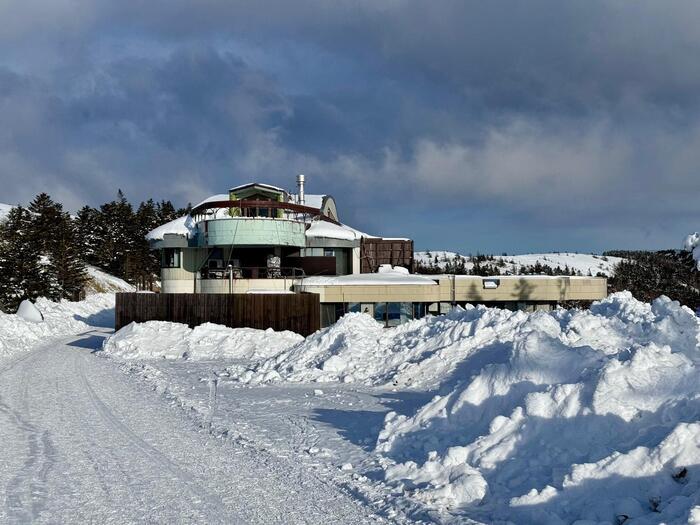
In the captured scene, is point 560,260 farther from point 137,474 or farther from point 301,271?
point 137,474

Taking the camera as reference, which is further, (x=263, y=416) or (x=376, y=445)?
(x=263, y=416)

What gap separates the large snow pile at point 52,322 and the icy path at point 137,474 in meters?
12.8

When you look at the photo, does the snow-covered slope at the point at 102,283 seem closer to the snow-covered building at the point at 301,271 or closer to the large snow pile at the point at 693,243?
the snow-covered building at the point at 301,271

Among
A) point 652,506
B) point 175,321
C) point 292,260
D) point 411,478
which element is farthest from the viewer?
point 292,260

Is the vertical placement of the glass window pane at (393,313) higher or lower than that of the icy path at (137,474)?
higher

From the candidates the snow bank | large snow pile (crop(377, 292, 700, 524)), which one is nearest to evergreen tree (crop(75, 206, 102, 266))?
the snow bank

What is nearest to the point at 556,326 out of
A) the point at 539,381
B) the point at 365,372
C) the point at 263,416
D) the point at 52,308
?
the point at 365,372

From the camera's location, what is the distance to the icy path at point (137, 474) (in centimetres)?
712

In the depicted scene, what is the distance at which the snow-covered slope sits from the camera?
64594mm

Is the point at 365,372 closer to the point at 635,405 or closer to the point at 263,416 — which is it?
the point at 263,416

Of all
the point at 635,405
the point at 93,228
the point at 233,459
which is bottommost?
the point at 233,459

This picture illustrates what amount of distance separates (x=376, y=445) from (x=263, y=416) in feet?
11.6

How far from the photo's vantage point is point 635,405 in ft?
26.6

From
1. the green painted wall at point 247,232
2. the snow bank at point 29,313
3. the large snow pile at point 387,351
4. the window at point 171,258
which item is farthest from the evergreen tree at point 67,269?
the large snow pile at point 387,351
